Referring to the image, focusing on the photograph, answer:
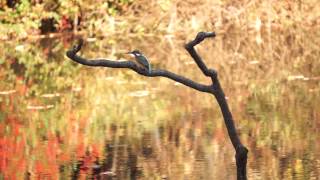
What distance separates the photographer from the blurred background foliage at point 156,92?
736 cm

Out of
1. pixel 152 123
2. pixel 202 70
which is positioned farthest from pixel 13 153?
pixel 202 70

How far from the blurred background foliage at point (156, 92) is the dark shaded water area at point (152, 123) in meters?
0.02

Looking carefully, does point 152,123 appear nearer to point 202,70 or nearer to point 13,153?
point 13,153

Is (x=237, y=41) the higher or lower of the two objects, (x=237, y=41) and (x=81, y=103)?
the higher

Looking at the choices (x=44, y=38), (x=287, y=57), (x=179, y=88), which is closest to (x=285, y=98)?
(x=179, y=88)

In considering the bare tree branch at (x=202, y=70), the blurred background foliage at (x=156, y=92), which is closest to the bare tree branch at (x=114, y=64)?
the bare tree branch at (x=202, y=70)

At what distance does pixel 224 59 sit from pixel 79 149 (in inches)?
241

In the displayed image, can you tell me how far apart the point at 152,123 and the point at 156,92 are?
2043mm

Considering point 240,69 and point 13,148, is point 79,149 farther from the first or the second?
point 240,69

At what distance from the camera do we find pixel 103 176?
6.89 metres

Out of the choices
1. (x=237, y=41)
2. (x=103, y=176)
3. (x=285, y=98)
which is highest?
(x=237, y=41)

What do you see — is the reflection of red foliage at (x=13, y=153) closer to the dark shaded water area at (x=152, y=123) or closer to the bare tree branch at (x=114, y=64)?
the dark shaded water area at (x=152, y=123)

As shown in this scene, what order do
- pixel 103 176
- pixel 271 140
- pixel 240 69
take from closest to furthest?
pixel 103 176, pixel 271 140, pixel 240 69

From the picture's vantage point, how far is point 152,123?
29.3 feet
